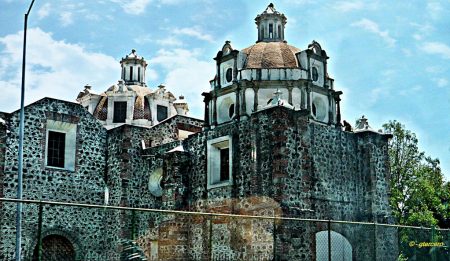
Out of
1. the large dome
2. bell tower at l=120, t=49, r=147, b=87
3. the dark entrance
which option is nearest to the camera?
the large dome

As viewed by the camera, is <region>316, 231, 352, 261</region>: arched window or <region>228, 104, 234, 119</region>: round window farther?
<region>228, 104, 234, 119</region>: round window

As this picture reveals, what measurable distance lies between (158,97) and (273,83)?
46.5 feet

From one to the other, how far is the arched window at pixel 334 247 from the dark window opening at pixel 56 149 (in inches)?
A: 424

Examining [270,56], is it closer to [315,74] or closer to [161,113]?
[315,74]

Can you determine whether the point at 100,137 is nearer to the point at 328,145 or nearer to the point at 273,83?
the point at 273,83

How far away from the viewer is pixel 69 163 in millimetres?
25938

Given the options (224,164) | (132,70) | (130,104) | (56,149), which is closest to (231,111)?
(224,164)

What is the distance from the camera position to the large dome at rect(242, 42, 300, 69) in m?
24.1

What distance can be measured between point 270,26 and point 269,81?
3.49 m

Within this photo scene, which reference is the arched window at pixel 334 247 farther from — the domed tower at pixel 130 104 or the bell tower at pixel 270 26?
the domed tower at pixel 130 104

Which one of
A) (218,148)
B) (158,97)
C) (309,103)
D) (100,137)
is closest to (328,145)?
(309,103)

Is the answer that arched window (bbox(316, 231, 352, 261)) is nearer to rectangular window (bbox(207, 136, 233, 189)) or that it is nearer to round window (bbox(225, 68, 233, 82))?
rectangular window (bbox(207, 136, 233, 189))

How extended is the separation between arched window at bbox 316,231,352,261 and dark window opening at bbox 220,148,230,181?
159 inches

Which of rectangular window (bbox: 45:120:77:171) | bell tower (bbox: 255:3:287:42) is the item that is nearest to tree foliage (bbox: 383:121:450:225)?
bell tower (bbox: 255:3:287:42)
